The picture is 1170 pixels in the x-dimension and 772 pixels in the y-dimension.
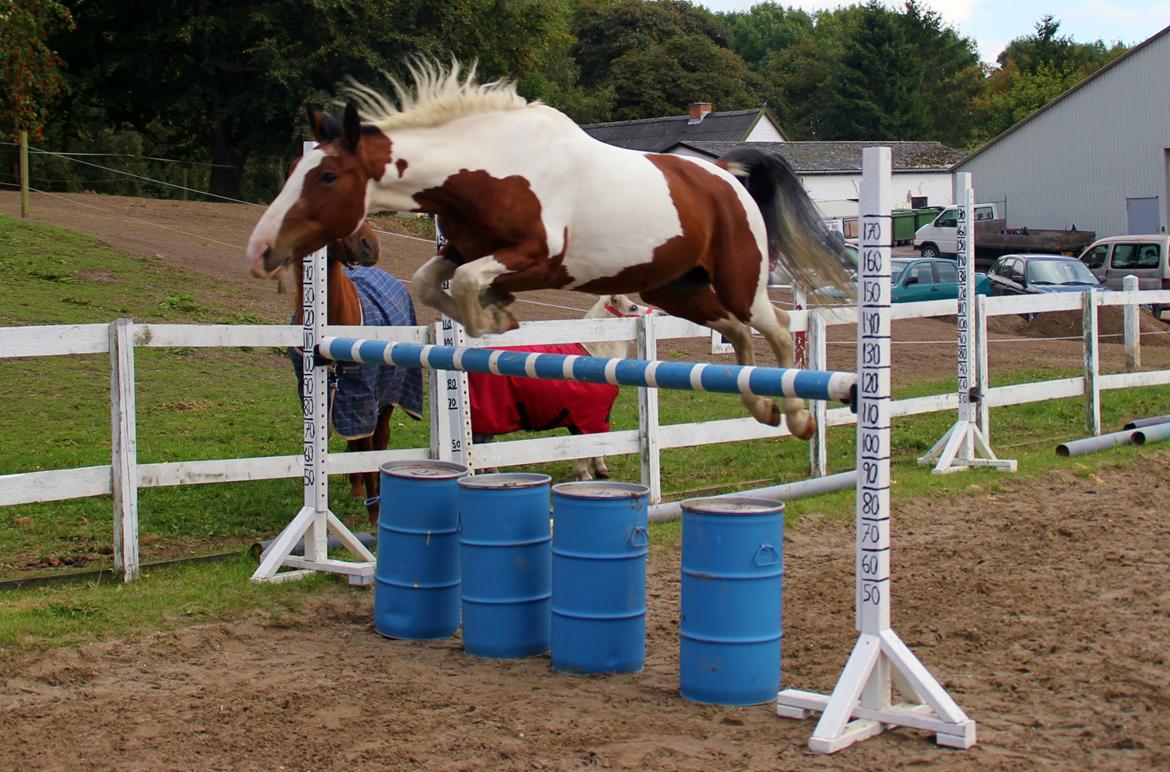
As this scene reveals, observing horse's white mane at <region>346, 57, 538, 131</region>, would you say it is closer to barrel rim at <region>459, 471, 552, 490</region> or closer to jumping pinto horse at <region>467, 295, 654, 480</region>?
barrel rim at <region>459, 471, 552, 490</region>

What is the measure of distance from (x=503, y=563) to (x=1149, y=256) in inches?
813

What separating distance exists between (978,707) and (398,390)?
458 cm

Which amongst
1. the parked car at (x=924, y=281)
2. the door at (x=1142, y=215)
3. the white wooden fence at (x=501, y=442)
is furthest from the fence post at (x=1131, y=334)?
the door at (x=1142, y=215)

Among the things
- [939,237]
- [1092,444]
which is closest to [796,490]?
[1092,444]

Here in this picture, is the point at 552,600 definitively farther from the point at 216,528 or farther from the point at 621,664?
the point at 216,528

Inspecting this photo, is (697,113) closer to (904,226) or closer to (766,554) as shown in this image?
(904,226)

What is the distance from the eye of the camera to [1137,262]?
2262cm

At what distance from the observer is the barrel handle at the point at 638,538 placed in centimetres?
480

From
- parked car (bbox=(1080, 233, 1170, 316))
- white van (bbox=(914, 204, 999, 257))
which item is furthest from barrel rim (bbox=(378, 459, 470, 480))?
white van (bbox=(914, 204, 999, 257))

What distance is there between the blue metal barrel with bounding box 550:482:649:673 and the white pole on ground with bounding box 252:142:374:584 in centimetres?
163

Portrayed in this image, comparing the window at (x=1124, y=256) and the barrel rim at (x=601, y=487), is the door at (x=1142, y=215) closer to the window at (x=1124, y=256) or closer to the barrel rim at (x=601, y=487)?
the window at (x=1124, y=256)

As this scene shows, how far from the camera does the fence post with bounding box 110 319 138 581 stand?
20.2 feet

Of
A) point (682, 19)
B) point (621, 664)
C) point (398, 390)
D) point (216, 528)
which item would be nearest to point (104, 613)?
point (216, 528)

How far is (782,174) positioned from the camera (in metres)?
5.09
